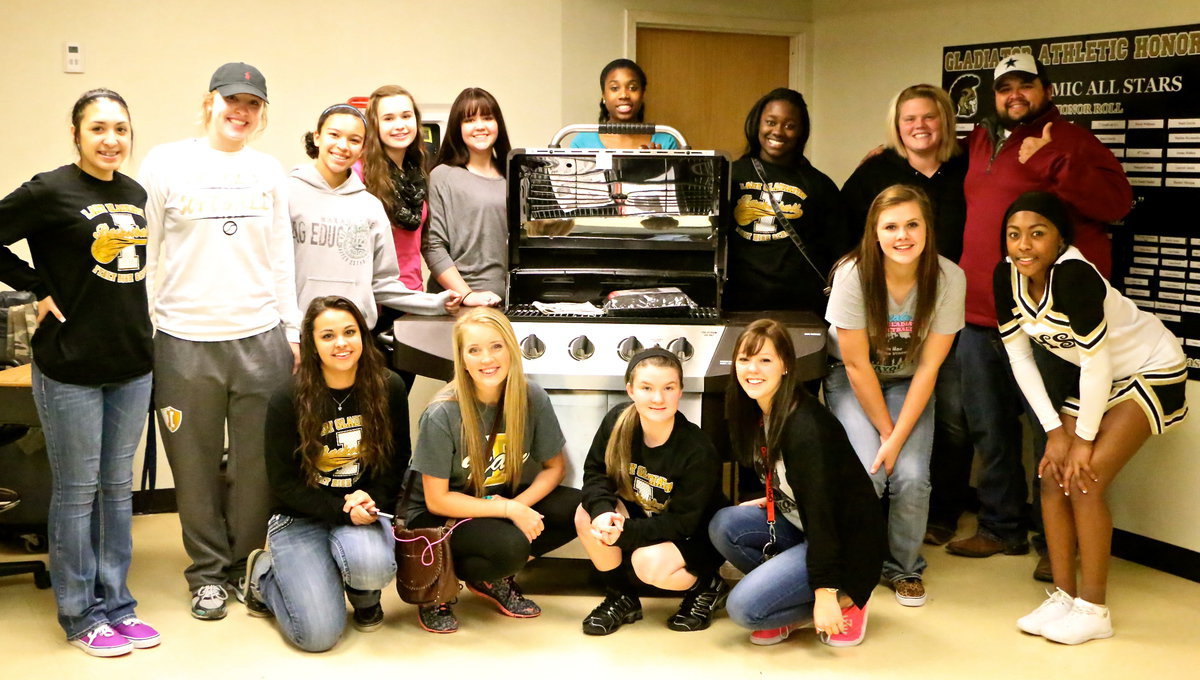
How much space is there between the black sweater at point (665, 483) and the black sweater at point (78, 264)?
1146 millimetres

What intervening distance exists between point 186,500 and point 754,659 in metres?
1.49

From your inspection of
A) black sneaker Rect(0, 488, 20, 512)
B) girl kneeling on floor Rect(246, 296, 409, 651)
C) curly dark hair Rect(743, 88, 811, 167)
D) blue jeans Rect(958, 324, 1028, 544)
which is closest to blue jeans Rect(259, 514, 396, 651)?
girl kneeling on floor Rect(246, 296, 409, 651)

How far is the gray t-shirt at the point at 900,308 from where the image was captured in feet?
9.52

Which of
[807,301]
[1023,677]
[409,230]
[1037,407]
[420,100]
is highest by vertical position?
[420,100]

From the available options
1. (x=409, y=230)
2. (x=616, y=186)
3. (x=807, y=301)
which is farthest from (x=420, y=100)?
(x=807, y=301)

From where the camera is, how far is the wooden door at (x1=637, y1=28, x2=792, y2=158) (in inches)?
176

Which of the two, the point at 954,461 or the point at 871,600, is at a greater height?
the point at 954,461

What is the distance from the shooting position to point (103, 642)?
103 inches

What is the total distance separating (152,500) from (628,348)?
189cm

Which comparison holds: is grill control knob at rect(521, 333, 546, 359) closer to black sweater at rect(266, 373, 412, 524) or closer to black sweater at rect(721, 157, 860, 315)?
black sweater at rect(266, 373, 412, 524)

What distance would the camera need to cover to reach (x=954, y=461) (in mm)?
3533

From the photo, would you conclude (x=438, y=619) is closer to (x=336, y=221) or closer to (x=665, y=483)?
(x=665, y=483)

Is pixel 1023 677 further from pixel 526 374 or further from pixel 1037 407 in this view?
pixel 526 374

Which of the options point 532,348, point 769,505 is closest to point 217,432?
point 532,348
